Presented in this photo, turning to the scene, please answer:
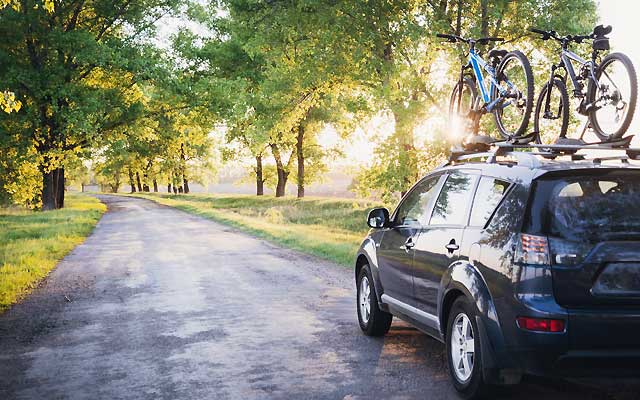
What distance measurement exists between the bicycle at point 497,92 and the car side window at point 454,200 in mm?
1040

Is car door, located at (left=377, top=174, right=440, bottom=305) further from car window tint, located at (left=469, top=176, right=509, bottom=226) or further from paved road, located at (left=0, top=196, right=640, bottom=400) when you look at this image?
car window tint, located at (left=469, top=176, right=509, bottom=226)

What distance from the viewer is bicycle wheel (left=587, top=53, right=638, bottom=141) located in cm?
584

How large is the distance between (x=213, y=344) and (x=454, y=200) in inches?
116

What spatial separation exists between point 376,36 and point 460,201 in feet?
49.5

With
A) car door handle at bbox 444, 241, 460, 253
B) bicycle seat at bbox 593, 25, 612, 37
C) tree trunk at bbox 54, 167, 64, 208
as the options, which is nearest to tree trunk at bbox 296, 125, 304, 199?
tree trunk at bbox 54, 167, 64, 208

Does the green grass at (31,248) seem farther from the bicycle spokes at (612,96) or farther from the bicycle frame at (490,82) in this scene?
the bicycle spokes at (612,96)

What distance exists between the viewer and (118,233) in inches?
923

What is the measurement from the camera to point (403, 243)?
21.4 feet

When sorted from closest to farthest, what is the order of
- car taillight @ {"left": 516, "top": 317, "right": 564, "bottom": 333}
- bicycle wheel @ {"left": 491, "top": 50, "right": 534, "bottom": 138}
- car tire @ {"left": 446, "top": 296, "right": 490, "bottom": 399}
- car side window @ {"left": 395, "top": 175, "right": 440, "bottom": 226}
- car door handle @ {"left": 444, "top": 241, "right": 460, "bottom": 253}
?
car taillight @ {"left": 516, "top": 317, "right": 564, "bottom": 333}, car tire @ {"left": 446, "top": 296, "right": 490, "bottom": 399}, car door handle @ {"left": 444, "top": 241, "right": 460, "bottom": 253}, car side window @ {"left": 395, "top": 175, "right": 440, "bottom": 226}, bicycle wheel @ {"left": 491, "top": 50, "right": 534, "bottom": 138}

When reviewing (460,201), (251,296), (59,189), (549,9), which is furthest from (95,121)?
(460,201)

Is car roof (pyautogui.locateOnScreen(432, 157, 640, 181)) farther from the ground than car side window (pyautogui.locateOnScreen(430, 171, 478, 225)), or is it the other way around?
car roof (pyautogui.locateOnScreen(432, 157, 640, 181))

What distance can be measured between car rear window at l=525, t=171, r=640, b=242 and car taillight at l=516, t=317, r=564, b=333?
21.4 inches

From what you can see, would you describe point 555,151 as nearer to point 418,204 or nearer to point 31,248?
point 418,204

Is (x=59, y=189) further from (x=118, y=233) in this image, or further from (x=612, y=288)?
(x=612, y=288)
